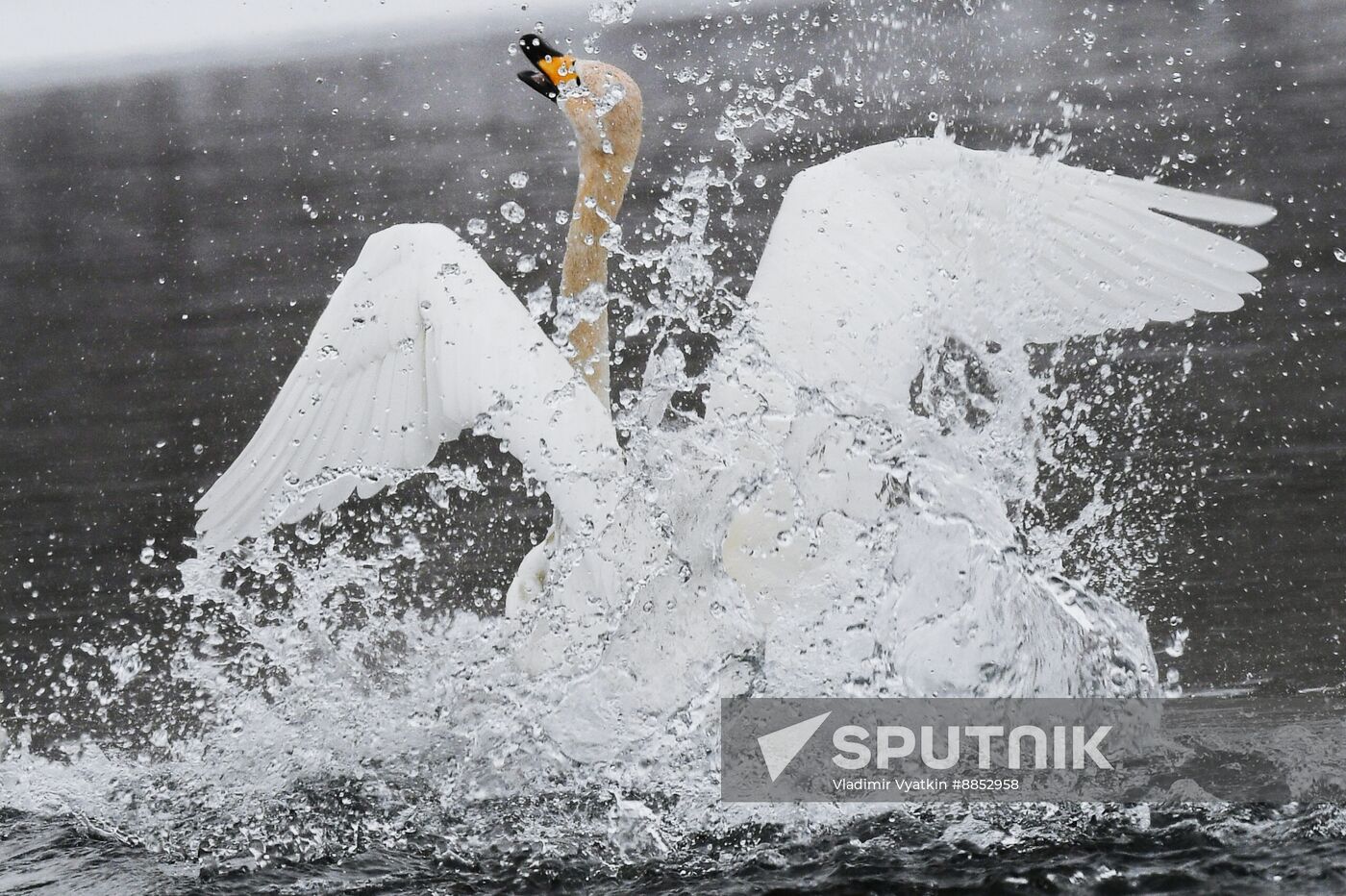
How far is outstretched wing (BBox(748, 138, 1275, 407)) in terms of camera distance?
10.9 ft

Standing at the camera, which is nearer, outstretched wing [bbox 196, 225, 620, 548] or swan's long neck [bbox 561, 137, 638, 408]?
outstretched wing [bbox 196, 225, 620, 548]

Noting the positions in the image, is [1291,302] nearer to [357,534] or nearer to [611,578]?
[357,534]

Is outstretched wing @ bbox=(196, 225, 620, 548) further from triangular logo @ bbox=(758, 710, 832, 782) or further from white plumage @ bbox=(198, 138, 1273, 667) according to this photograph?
triangular logo @ bbox=(758, 710, 832, 782)

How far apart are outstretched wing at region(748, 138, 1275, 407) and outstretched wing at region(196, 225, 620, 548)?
20.7 inches

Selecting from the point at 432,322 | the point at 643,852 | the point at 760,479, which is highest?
the point at 432,322

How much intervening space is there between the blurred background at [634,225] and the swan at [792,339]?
0.81 ft

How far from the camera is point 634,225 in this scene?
7.48 m

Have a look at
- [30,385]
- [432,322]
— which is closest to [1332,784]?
[432,322]

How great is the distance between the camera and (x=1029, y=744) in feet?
9.12

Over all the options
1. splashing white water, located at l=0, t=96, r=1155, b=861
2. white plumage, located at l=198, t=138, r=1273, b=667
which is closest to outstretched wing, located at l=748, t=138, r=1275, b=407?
white plumage, located at l=198, t=138, r=1273, b=667

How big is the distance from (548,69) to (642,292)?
3097mm

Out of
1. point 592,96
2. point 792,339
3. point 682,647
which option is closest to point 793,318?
point 792,339

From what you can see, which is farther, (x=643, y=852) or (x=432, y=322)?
(x=432, y=322)

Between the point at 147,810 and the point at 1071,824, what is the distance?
1696 mm
